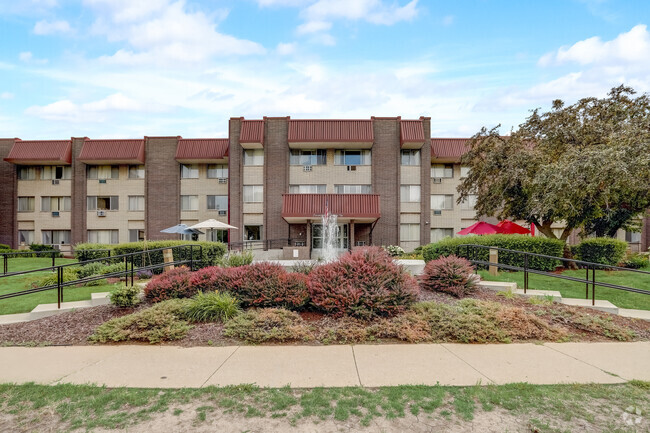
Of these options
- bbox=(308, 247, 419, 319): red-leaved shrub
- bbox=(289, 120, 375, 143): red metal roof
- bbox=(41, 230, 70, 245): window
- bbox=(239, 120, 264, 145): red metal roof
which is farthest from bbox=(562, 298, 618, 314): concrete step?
bbox=(41, 230, 70, 245): window

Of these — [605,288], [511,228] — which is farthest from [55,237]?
[605,288]

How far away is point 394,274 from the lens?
269 inches

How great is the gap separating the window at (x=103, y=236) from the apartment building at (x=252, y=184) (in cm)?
9

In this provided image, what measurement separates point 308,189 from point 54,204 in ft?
72.7

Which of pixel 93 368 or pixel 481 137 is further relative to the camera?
pixel 481 137

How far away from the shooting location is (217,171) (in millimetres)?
28172

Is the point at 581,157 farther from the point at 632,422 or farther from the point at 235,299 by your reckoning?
the point at 235,299

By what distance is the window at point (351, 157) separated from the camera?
26.0m

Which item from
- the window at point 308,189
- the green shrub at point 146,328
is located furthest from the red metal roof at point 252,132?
the green shrub at point 146,328

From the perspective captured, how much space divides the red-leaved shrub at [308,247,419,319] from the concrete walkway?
3.40 ft

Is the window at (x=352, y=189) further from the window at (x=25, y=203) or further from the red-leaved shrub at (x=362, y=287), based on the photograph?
the window at (x=25, y=203)

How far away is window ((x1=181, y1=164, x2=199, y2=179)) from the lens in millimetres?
28188

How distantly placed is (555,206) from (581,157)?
205cm

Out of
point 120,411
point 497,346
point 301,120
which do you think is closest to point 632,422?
point 497,346
